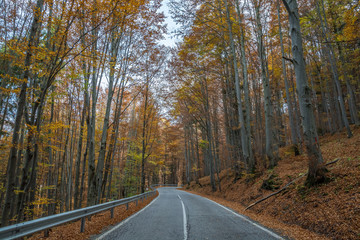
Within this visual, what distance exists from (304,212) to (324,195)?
756 mm

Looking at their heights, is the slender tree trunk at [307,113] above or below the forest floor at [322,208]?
above

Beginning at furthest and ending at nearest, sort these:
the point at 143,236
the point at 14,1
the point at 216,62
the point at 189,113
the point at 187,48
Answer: the point at 189,113, the point at 216,62, the point at 187,48, the point at 14,1, the point at 143,236

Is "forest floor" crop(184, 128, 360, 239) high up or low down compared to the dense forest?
down

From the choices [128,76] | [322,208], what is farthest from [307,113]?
[128,76]

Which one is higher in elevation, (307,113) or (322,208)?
(307,113)

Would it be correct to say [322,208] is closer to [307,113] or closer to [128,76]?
[307,113]

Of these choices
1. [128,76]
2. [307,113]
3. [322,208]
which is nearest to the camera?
[322,208]

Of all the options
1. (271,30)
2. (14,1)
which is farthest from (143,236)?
(271,30)

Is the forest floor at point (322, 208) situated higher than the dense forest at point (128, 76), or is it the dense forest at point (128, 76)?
the dense forest at point (128, 76)

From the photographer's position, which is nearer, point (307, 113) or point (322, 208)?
point (322, 208)

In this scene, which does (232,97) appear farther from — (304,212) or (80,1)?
(80,1)

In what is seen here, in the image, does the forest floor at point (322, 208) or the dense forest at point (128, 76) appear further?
the dense forest at point (128, 76)

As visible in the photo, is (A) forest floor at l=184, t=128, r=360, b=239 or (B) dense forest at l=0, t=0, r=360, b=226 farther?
(B) dense forest at l=0, t=0, r=360, b=226

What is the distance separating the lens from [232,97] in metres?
17.9
